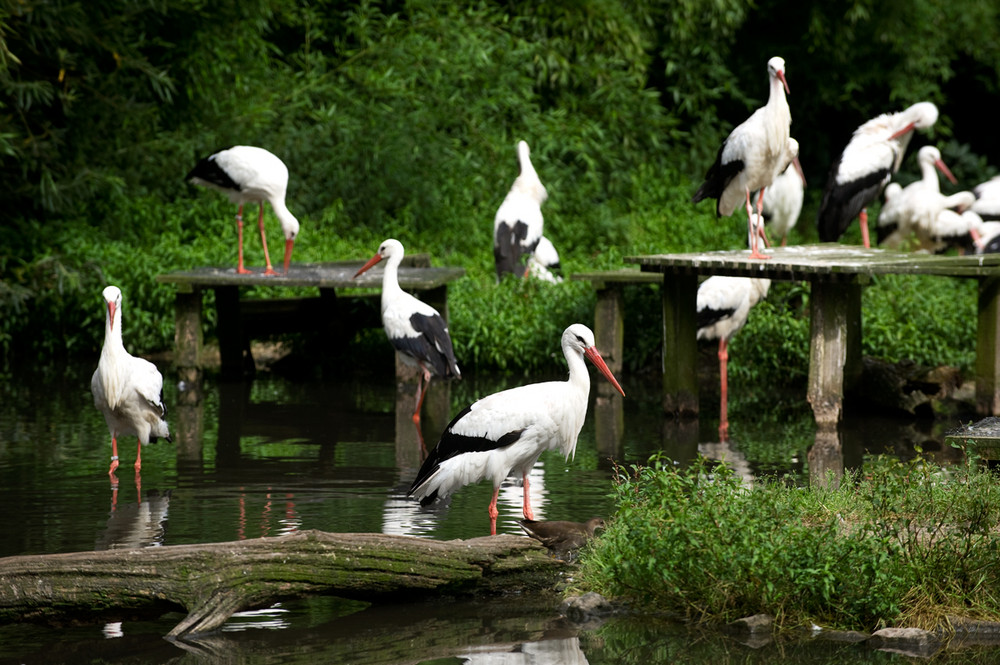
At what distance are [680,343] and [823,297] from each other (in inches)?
46.2

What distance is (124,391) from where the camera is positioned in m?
7.93

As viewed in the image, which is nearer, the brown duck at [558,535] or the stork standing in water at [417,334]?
the brown duck at [558,535]

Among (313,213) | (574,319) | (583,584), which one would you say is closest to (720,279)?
(574,319)

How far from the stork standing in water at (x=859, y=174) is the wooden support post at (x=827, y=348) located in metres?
2.93

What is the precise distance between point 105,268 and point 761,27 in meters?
11.1

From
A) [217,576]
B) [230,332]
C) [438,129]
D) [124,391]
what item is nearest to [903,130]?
[438,129]

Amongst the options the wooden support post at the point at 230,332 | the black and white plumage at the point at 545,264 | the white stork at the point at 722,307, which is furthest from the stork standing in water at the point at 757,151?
the wooden support post at the point at 230,332

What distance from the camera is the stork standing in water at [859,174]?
1194 cm

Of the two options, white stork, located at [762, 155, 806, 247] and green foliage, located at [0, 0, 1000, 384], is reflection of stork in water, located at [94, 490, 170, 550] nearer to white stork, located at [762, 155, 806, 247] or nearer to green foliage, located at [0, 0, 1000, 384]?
green foliage, located at [0, 0, 1000, 384]

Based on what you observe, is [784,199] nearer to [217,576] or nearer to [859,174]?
[859,174]

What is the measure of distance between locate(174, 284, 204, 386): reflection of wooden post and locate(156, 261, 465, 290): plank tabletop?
0.22 m

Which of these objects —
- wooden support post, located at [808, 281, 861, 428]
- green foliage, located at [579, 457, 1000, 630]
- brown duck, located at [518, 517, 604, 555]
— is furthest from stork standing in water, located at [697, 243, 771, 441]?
green foliage, located at [579, 457, 1000, 630]

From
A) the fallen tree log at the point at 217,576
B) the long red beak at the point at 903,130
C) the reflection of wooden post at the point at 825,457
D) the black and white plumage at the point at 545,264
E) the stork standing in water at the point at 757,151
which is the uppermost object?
the long red beak at the point at 903,130

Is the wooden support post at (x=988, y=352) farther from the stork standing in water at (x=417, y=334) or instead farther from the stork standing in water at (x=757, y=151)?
the stork standing in water at (x=417, y=334)
